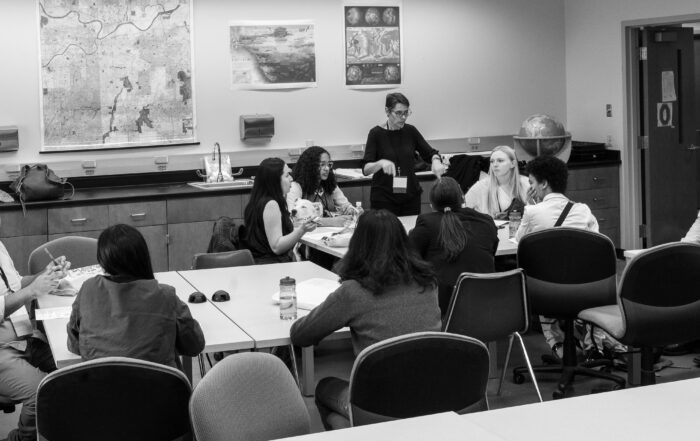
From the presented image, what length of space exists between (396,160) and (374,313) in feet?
13.4

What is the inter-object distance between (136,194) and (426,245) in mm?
3495

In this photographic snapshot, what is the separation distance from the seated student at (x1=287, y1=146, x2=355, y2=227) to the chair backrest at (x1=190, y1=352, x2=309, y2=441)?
402cm

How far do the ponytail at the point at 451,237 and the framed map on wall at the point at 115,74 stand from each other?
404 cm

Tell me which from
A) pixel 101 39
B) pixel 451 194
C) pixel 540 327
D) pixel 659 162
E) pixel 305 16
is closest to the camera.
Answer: pixel 451 194

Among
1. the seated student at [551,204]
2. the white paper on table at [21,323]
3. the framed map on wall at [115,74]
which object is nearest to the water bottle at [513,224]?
the seated student at [551,204]

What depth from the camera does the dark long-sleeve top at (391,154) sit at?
7.52m

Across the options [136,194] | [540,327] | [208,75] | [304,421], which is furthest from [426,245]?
[208,75]

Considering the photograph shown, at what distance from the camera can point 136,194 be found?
776 centimetres

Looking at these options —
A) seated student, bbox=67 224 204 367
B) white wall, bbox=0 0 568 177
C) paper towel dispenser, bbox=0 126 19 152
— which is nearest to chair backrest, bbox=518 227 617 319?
seated student, bbox=67 224 204 367

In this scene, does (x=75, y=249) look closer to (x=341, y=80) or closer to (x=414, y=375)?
(x=414, y=375)

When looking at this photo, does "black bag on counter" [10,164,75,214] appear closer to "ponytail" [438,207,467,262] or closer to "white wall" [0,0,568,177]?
"white wall" [0,0,568,177]

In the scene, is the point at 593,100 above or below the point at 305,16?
below

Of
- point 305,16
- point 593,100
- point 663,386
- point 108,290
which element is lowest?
point 663,386

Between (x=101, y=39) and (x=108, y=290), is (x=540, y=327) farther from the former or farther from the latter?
(x=101, y=39)
